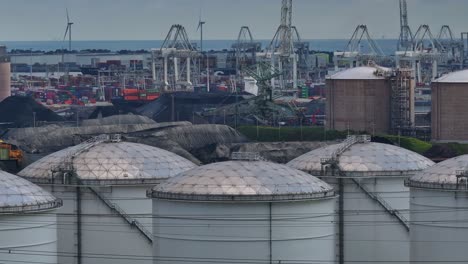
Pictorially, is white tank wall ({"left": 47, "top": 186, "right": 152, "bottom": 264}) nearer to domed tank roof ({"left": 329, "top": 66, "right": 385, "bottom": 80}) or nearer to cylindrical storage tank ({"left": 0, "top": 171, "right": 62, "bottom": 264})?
cylindrical storage tank ({"left": 0, "top": 171, "right": 62, "bottom": 264})

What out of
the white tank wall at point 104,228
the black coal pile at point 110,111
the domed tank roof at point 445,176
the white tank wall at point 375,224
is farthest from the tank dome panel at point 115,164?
the black coal pile at point 110,111

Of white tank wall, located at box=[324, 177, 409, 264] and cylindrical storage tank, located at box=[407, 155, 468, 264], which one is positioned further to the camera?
white tank wall, located at box=[324, 177, 409, 264]

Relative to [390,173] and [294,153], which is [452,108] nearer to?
→ [294,153]

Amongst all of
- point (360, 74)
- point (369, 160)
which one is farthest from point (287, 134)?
point (369, 160)

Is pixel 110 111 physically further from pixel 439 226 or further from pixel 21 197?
pixel 21 197

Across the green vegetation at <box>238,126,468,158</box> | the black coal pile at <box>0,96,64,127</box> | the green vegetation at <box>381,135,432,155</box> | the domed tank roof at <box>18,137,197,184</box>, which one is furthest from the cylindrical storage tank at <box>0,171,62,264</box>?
the black coal pile at <box>0,96,64,127</box>

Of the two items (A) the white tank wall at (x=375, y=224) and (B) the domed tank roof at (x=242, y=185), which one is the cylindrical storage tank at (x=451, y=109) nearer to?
(A) the white tank wall at (x=375, y=224)
